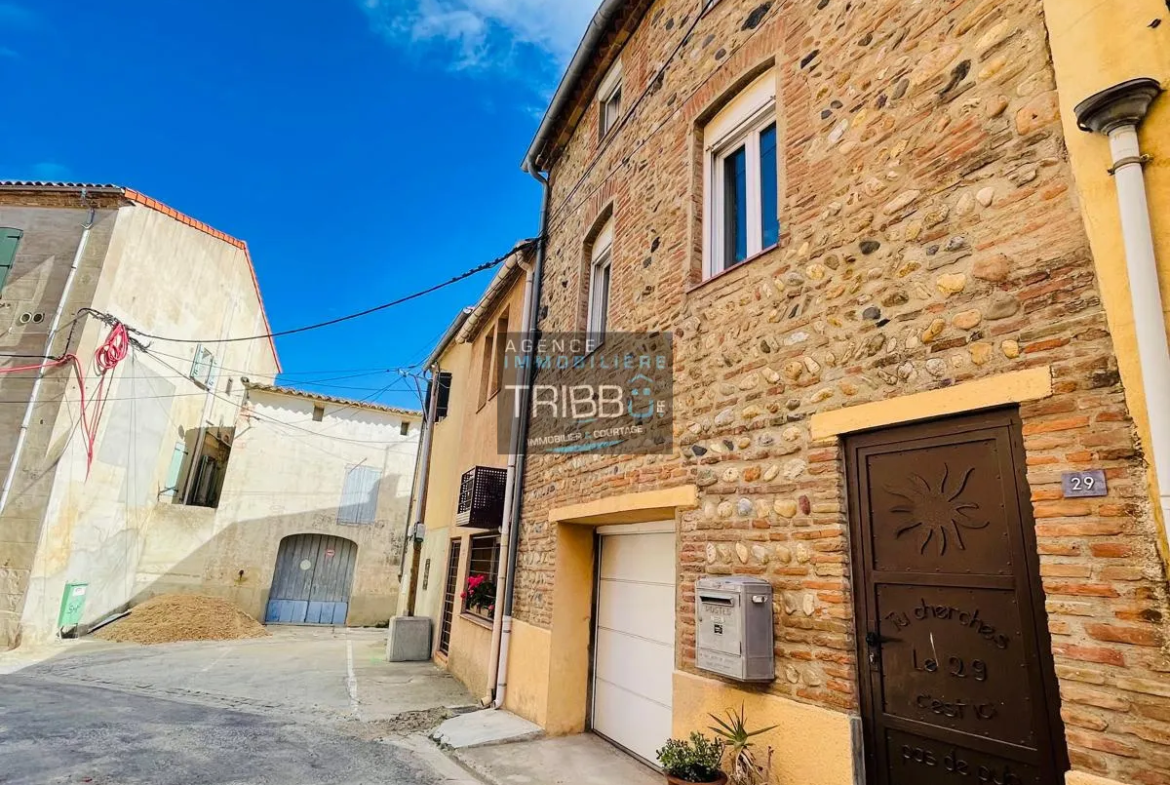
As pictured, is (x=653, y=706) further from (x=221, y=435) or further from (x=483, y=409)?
(x=221, y=435)

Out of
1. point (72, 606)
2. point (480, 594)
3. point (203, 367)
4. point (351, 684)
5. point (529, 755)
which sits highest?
point (203, 367)

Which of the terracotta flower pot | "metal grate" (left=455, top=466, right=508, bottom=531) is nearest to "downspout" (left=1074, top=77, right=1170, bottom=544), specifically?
the terracotta flower pot

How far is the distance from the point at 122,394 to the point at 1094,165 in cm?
1569

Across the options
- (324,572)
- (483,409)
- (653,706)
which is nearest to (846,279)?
(653,706)

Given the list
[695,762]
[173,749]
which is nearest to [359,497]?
[173,749]

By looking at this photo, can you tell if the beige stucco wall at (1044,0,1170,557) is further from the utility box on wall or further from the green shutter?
the green shutter

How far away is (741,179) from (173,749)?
22.7 feet

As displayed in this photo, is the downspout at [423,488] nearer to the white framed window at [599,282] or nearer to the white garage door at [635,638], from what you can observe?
the white framed window at [599,282]

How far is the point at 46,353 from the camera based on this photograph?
37.7ft

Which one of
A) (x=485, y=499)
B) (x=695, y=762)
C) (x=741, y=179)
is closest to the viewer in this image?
(x=695, y=762)

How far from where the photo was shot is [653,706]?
16.8ft

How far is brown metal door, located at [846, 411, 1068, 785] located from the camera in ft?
8.07

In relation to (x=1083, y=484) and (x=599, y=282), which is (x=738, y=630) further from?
(x=599, y=282)

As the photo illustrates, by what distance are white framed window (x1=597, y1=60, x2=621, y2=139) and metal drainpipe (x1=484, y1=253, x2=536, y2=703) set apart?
82.3 inches
